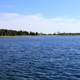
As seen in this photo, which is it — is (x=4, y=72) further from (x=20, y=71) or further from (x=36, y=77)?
(x=36, y=77)

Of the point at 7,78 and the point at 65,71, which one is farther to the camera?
the point at 65,71

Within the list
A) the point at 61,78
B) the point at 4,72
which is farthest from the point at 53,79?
the point at 4,72

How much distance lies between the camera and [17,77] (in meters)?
29.1

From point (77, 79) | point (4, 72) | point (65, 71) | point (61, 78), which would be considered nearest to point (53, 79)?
point (61, 78)

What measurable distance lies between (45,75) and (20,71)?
14.2ft

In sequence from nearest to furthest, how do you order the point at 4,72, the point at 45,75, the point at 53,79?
the point at 53,79, the point at 45,75, the point at 4,72

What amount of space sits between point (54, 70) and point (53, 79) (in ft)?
17.5

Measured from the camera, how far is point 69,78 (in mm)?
28531

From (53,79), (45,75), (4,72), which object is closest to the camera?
(53,79)

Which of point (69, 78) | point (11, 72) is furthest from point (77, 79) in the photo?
point (11, 72)

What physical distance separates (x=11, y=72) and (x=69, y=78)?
8.14 m

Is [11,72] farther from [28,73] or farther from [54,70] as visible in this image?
[54,70]

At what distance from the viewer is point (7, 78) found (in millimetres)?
28547

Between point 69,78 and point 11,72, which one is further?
point 11,72
